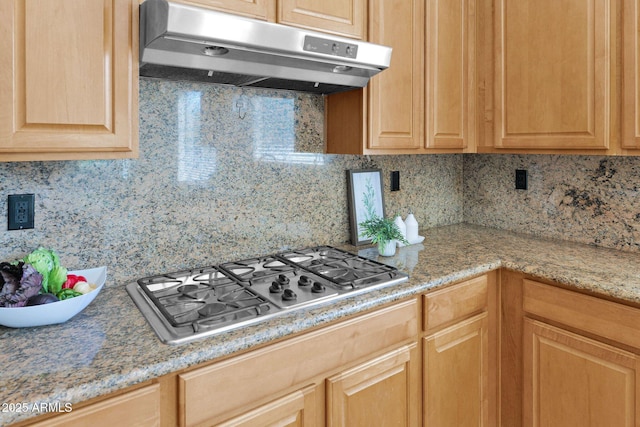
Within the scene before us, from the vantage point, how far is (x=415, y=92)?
1.91m

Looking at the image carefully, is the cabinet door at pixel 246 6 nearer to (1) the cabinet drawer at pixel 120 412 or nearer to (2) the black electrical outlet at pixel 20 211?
(2) the black electrical outlet at pixel 20 211

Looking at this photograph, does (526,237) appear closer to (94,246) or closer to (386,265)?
(386,265)

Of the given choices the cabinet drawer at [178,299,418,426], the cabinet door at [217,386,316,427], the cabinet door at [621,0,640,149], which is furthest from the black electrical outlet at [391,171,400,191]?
the cabinet door at [217,386,316,427]

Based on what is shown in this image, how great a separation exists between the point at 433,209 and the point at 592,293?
1085 mm

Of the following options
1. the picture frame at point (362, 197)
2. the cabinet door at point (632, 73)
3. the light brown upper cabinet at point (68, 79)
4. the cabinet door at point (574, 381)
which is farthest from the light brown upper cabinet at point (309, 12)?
the cabinet door at point (574, 381)

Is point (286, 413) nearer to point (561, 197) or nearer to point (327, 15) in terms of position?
point (327, 15)

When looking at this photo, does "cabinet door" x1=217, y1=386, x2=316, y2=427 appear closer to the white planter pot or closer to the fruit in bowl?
the fruit in bowl

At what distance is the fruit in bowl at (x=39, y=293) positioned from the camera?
108 centimetres

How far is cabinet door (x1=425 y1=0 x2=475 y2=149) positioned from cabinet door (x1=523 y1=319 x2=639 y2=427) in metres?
0.95

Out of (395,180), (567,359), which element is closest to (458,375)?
(567,359)

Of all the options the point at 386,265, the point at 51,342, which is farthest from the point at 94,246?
the point at 386,265

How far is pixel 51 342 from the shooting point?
41.4 inches

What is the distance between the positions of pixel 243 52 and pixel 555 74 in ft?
4.49

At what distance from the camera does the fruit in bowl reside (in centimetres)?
108
